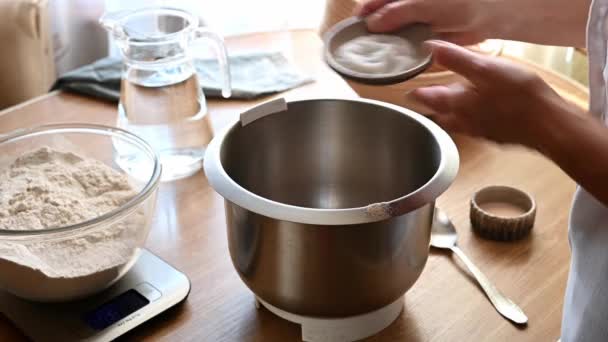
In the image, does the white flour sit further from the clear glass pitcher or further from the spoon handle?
the spoon handle

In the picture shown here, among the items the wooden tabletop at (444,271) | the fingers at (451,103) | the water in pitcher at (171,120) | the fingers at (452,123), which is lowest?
the wooden tabletop at (444,271)

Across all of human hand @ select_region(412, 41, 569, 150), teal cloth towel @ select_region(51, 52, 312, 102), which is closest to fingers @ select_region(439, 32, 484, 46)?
human hand @ select_region(412, 41, 569, 150)

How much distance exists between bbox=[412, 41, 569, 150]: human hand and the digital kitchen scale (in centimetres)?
30

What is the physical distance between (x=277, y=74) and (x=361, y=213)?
0.60 m

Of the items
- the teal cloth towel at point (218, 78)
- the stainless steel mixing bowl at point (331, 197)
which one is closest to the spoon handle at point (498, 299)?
the stainless steel mixing bowl at point (331, 197)

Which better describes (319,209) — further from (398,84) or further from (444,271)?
(398,84)

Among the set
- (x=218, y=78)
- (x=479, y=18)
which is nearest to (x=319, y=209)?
(x=479, y=18)

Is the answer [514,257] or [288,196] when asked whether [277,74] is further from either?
[514,257]

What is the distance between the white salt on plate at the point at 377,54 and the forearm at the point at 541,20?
99 mm

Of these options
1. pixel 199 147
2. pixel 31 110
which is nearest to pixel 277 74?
pixel 199 147

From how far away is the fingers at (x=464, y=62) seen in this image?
57 centimetres

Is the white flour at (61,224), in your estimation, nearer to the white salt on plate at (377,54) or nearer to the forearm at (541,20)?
the white salt on plate at (377,54)

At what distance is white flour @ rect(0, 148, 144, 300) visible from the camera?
0.65 m

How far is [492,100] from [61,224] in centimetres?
39
